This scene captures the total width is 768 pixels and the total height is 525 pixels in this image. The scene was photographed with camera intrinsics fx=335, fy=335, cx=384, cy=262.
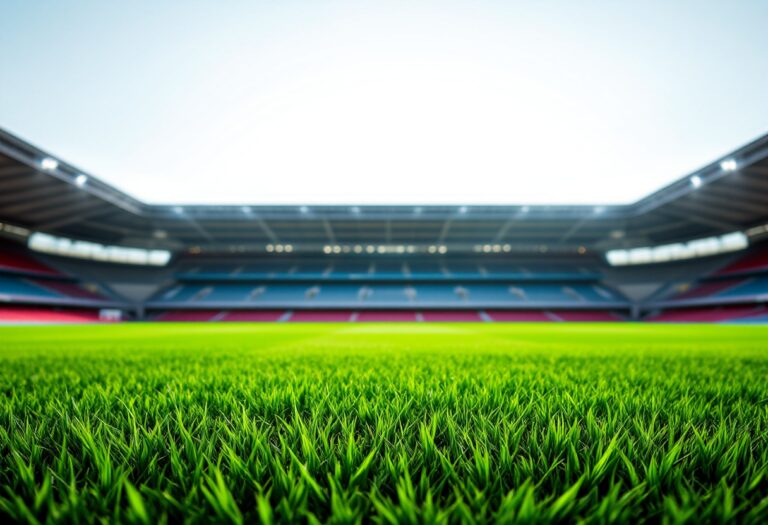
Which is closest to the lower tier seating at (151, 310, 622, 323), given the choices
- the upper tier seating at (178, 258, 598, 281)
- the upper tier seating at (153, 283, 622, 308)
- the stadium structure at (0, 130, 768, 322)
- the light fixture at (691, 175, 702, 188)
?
the stadium structure at (0, 130, 768, 322)

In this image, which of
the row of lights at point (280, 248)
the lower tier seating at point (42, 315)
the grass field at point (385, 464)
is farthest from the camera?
the row of lights at point (280, 248)

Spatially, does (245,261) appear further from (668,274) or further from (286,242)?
(668,274)

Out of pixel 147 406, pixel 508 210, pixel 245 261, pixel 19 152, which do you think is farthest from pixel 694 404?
pixel 245 261

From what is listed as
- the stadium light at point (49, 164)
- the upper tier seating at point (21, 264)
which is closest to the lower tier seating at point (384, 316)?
the upper tier seating at point (21, 264)

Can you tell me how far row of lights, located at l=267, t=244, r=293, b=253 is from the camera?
1644 inches

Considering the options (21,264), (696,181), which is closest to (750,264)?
(696,181)

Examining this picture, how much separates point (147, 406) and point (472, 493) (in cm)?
163

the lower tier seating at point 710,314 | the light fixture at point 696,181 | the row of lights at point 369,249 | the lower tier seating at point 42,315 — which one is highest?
the light fixture at point 696,181

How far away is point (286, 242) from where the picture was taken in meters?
40.7

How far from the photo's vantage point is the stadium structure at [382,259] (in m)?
28.5

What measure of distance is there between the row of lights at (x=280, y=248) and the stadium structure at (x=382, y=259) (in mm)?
164

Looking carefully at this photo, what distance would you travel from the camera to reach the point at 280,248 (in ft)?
140

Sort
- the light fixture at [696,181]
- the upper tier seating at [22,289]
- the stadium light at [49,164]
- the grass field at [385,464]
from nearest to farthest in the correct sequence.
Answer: the grass field at [385,464]
the stadium light at [49,164]
the light fixture at [696,181]
the upper tier seating at [22,289]

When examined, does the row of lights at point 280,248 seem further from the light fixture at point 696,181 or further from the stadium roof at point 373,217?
the light fixture at point 696,181
